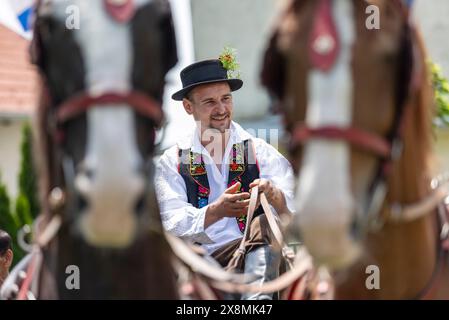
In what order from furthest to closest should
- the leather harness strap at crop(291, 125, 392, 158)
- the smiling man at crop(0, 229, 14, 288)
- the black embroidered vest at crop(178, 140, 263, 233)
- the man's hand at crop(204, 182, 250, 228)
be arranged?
the smiling man at crop(0, 229, 14, 288), the black embroidered vest at crop(178, 140, 263, 233), the man's hand at crop(204, 182, 250, 228), the leather harness strap at crop(291, 125, 392, 158)

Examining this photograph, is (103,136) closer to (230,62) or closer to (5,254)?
(230,62)

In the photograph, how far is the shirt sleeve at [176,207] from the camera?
4098mm

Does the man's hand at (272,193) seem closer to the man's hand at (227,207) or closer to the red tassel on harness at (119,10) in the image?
the man's hand at (227,207)

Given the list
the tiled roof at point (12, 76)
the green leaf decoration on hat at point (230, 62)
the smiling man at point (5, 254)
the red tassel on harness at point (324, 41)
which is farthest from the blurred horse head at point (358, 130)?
the tiled roof at point (12, 76)

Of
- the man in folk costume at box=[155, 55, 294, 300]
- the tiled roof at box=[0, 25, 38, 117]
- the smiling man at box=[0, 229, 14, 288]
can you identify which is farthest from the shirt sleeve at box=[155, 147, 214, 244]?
the tiled roof at box=[0, 25, 38, 117]

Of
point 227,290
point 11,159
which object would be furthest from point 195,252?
point 11,159

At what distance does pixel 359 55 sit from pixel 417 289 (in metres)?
0.91

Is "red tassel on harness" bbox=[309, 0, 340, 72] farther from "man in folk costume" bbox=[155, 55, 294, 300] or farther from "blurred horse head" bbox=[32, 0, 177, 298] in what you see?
"man in folk costume" bbox=[155, 55, 294, 300]

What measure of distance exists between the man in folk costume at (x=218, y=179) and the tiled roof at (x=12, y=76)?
7.46m

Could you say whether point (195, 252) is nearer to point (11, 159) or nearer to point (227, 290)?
point (227, 290)

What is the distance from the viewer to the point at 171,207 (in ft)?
13.7

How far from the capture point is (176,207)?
13.7ft

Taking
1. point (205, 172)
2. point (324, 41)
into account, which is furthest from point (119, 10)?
point (205, 172)

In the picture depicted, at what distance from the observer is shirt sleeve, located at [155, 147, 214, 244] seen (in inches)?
161
